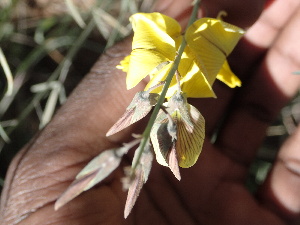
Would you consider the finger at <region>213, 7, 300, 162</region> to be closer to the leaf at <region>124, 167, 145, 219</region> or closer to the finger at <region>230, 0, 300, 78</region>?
the finger at <region>230, 0, 300, 78</region>

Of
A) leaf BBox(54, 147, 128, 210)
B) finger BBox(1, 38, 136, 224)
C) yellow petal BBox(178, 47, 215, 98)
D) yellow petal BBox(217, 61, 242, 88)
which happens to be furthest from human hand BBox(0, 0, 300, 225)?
leaf BBox(54, 147, 128, 210)

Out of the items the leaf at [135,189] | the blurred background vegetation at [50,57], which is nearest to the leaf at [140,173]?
the leaf at [135,189]

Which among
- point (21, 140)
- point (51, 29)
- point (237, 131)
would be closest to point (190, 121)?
point (237, 131)

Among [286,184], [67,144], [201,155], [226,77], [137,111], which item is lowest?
[286,184]

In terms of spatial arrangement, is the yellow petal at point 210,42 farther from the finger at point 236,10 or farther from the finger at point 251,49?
the finger at point 251,49

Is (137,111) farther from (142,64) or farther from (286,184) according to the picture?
(286,184)

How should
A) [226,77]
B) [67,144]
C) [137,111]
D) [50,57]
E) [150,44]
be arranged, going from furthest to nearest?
[50,57]
[67,144]
[226,77]
[150,44]
[137,111]

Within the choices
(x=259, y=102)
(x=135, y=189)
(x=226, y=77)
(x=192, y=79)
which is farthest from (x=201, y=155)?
(x=135, y=189)
